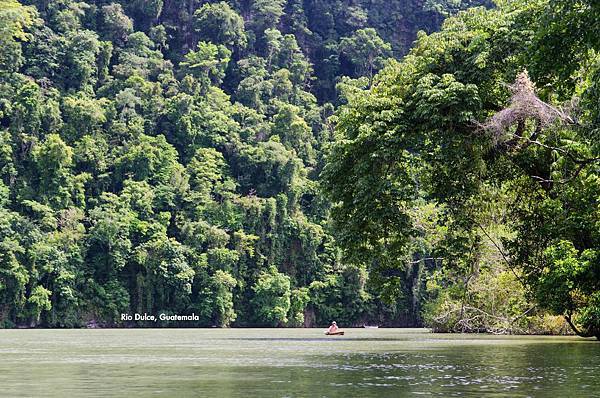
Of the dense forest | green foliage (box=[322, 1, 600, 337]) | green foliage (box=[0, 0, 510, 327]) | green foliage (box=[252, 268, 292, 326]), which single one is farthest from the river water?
green foliage (box=[252, 268, 292, 326])

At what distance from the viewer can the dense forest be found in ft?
92.3

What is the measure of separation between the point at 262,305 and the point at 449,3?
55.3 metres

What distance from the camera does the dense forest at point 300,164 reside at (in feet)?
92.3

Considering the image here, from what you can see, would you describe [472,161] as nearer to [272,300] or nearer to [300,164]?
[272,300]

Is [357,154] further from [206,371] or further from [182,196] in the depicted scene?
[182,196]

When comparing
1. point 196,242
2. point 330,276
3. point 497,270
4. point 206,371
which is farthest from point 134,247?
point 206,371

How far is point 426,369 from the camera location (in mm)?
20844

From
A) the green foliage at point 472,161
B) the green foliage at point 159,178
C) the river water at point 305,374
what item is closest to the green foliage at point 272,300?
the green foliage at point 159,178

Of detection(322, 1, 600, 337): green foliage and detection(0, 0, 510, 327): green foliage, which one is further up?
detection(0, 0, 510, 327): green foliage

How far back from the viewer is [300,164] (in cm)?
9338

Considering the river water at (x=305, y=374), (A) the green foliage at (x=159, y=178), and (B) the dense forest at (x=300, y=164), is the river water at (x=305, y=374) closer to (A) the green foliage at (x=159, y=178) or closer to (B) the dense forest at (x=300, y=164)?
(B) the dense forest at (x=300, y=164)

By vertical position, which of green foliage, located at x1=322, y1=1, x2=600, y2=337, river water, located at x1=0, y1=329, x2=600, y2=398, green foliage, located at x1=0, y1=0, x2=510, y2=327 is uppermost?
green foliage, located at x1=0, y1=0, x2=510, y2=327

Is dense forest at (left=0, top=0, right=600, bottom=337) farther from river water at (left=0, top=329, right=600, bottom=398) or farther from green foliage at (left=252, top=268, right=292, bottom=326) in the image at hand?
river water at (left=0, top=329, right=600, bottom=398)

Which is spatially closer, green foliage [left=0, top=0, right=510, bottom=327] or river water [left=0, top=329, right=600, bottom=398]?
river water [left=0, top=329, right=600, bottom=398]
